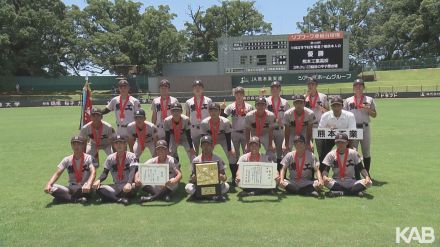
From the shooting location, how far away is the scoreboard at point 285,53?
155 feet

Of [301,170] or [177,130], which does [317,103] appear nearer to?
[301,170]

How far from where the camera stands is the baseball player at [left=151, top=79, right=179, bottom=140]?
9.25 m

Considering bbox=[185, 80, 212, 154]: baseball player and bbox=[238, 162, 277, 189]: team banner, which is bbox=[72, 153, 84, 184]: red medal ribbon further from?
bbox=[238, 162, 277, 189]: team banner

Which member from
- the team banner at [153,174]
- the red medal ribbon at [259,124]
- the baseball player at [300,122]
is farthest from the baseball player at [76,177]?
the baseball player at [300,122]

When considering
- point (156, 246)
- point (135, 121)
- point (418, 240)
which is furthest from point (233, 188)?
point (418, 240)

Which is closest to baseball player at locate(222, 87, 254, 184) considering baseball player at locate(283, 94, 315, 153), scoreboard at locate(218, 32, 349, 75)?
baseball player at locate(283, 94, 315, 153)

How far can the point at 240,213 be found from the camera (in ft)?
22.6

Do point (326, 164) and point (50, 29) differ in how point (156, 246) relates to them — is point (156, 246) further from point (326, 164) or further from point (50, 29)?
point (50, 29)

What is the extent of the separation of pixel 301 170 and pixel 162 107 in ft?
10.9

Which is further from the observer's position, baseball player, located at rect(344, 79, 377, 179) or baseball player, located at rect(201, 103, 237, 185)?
baseball player, located at rect(344, 79, 377, 179)

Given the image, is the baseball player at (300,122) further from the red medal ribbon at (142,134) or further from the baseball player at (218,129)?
the red medal ribbon at (142,134)

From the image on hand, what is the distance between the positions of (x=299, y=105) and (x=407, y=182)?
2.74 m

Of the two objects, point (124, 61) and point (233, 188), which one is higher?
point (124, 61)
